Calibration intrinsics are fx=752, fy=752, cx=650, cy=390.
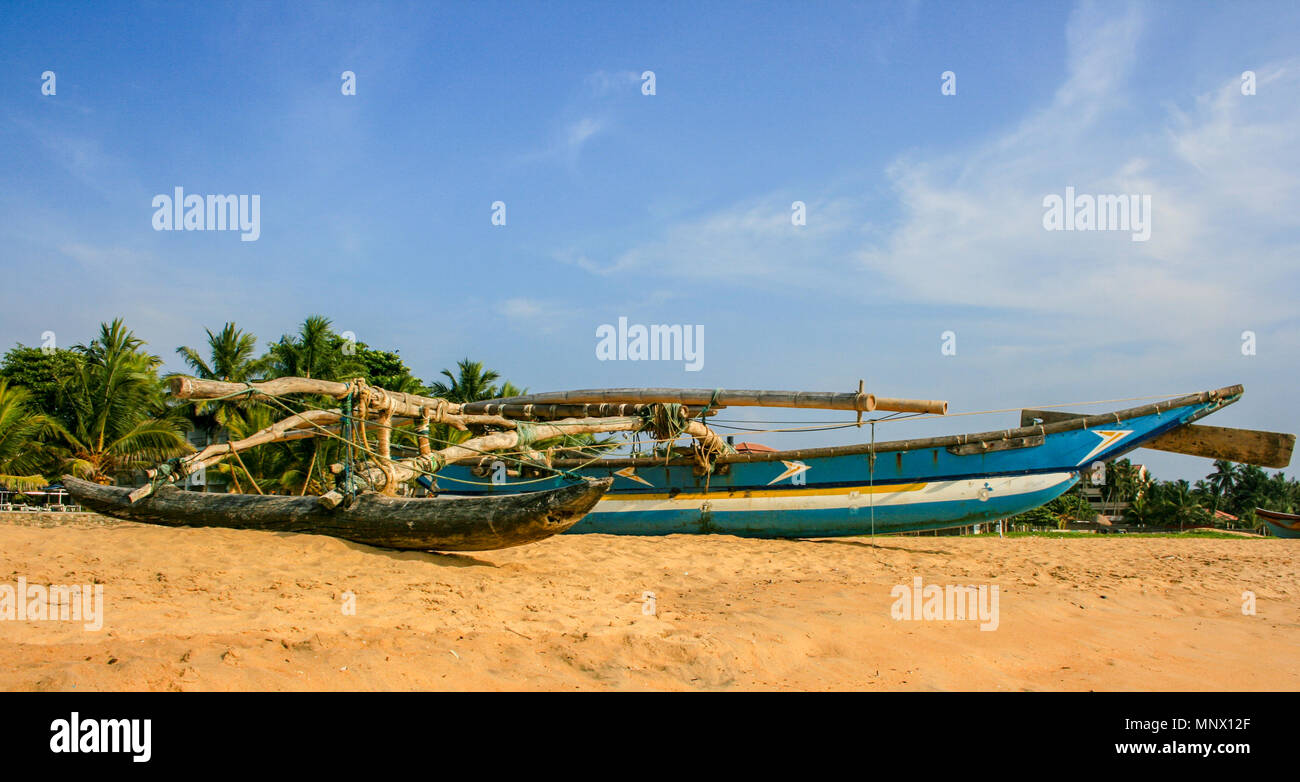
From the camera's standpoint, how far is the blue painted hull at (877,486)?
37.0 ft

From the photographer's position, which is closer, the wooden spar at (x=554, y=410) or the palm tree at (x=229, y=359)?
the wooden spar at (x=554, y=410)

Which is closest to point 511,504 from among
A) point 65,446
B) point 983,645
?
point 983,645

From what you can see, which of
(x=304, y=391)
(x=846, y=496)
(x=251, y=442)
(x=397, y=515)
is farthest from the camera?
(x=846, y=496)

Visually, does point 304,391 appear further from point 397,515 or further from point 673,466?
point 673,466

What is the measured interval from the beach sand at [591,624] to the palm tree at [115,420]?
16017 millimetres

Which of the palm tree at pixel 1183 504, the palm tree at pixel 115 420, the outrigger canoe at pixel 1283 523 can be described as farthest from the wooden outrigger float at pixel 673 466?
the palm tree at pixel 1183 504

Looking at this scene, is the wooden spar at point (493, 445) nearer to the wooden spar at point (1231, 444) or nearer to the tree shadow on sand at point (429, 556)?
the tree shadow on sand at point (429, 556)

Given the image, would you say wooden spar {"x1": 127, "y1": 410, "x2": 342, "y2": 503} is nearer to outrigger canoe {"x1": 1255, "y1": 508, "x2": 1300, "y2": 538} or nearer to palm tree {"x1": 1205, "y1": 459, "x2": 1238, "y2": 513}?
outrigger canoe {"x1": 1255, "y1": 508, "x2": 1300, "y2": 538}

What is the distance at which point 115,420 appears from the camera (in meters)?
21.5

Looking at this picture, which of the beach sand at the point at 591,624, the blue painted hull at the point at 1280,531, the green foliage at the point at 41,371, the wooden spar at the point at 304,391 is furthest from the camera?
the green foliage at the point at 41,371

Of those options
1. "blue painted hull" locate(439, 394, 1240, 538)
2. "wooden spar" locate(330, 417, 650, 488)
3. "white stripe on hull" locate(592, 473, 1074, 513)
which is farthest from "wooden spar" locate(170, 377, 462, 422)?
"white stripe on hull" locate(592, 473, 1074, 513)

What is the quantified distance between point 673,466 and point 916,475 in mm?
4019

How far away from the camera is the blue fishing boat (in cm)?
1111

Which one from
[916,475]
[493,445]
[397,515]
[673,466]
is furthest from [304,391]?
[916,475]
